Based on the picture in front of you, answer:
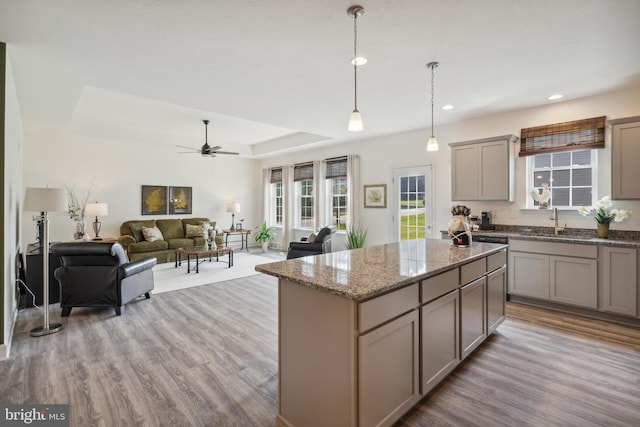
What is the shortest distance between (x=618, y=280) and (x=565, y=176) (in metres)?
1.48

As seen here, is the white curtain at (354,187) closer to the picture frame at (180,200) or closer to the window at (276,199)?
the window at (276,199)

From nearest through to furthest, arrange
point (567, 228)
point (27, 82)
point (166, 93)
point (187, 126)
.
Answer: point (27, 82), point (166, 93), point (567, 228), point (187, 126)

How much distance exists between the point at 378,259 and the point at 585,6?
90.0 inches

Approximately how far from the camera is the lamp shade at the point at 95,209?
613cm

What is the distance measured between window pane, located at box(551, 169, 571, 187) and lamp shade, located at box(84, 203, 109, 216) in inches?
309

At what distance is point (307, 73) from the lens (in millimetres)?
3266

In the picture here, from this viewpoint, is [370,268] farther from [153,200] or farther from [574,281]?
[153,200]

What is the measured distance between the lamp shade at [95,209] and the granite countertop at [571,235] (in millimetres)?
6816

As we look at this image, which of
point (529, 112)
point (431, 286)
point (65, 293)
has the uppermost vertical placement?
point (529, 112)

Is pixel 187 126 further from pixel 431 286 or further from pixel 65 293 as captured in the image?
pixel 431 286

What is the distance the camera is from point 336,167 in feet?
23.5

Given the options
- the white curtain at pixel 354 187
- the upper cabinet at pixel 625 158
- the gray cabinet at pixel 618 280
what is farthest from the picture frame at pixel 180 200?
the upper cabinet at pixel 625 158

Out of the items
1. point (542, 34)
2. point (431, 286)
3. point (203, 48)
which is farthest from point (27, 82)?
point (542, 34)

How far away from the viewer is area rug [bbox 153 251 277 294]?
199 inches
